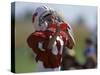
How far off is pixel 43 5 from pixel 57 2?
0.51 feet

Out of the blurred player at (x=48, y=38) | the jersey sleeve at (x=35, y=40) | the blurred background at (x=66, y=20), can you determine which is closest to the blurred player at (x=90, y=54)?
the blurred background at (x=66, y=20)

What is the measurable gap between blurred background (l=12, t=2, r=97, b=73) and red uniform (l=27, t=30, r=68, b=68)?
0.05 metres

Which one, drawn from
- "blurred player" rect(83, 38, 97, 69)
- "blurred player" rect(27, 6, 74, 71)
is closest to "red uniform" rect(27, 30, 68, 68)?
"blurred player" rect(27, 6, 74, 71)

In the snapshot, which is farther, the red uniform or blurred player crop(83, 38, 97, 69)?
blurred player crop(83, 38, 97, 69)

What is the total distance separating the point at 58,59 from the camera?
7.21ft

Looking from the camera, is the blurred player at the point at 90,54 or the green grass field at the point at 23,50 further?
the blurred player at the point at 90,54

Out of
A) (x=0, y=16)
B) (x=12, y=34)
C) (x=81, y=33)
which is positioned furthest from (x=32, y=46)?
(x=81, y=33)

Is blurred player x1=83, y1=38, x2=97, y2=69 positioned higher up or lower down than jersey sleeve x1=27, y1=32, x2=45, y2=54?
lower down

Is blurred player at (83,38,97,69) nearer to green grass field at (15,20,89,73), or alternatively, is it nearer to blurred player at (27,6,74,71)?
blurred player at (27,6,74,71)

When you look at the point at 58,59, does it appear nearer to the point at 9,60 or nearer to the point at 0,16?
the point at 9,60

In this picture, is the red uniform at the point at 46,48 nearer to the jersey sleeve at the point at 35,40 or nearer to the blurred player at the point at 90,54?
the jersey sleeve at the point at 35,40

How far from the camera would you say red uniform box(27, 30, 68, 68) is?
212 cm

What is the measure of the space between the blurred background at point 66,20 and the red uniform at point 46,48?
5 centimetres

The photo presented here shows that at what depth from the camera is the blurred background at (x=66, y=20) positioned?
205cm
